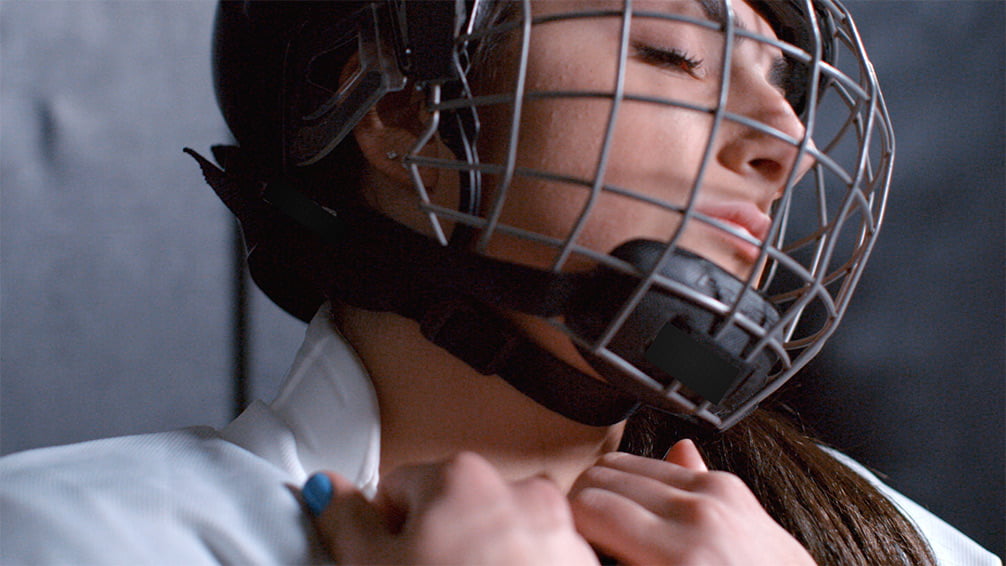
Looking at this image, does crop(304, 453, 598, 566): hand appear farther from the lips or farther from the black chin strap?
the lips

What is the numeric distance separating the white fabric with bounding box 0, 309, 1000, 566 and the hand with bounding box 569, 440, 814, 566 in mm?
203

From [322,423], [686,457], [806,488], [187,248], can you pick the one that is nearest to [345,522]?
[322,423]

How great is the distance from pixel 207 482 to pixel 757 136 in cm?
51

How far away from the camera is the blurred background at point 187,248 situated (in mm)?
1199

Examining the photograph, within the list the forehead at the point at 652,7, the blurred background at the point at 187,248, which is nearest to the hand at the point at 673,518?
the forehead at the point at 652,7

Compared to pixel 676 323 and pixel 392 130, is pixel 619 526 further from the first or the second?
pixel 392 130

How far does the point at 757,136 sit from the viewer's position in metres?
0.67

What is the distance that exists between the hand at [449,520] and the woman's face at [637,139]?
0.18 meters

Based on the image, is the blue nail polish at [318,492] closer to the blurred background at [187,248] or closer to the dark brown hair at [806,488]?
the dark brown hair at [806,488]

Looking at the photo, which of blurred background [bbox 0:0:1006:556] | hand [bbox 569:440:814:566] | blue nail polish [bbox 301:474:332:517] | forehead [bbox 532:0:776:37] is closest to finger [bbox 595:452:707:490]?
hand [bbox 569:440:814:566]

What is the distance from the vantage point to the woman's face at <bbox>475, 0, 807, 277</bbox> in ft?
2.08

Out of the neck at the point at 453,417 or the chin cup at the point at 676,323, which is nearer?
the chin cup at the point at 676,323

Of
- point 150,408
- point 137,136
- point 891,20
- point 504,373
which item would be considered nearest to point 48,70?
point 137,136

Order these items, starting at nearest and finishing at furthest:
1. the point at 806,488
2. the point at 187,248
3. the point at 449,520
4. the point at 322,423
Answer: the point at 449,520 < the point at 322,423 < the point at 806,488 < the point at 187,248
